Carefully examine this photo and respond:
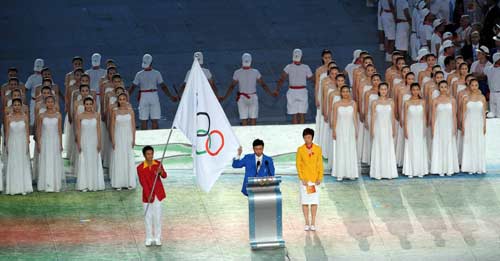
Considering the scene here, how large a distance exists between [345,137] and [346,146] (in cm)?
14

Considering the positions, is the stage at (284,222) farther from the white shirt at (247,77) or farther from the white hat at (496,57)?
the white hat at (496,57)

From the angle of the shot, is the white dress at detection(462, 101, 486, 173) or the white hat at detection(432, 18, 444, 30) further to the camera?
the white hat at detection(432, 18, 444, 30)

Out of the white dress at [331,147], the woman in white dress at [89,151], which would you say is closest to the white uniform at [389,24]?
the white dress at [331,147]

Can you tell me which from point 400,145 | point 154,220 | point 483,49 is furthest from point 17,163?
point 483,49

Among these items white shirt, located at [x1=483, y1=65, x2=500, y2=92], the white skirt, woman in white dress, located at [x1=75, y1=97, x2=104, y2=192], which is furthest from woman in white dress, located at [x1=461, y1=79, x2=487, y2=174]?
woman in white dress, located at [x1=75, y1=97, x2=104, y2=192]

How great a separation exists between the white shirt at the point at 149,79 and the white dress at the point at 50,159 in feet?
14.9

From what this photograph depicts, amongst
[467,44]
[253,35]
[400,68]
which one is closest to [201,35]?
[253,35]

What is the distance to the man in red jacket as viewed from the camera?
68.8 feet

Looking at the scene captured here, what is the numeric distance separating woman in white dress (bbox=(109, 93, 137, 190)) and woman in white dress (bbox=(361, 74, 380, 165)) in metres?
3.89

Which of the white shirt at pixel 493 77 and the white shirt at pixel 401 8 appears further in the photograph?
the white shirt at pixel 401 8

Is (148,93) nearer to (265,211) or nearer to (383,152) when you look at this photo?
(383,152)

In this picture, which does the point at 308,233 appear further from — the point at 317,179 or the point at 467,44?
the point at 467,44

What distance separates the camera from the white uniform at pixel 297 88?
28.6 metres

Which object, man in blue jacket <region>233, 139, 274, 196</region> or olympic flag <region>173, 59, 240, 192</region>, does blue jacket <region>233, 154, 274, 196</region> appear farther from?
olympic flag <region>173, 59, 240, 192</region>
